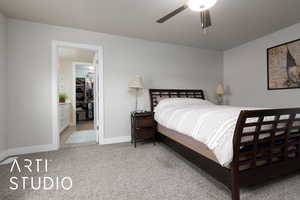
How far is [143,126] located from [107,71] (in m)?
1.51

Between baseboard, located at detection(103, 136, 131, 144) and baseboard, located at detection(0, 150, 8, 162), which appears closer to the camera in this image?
baseboard, located at detection(0, 150, 8, 162)

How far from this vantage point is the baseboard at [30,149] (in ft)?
7.98

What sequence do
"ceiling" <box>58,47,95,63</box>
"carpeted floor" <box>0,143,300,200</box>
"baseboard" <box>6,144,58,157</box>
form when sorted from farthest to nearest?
1. "ceiling" <box>58,47,95,63</box>
2. "baseboard" <box>6,144,58,157</box>
3. "carpeted floor" <box>0,143,300,200</box>

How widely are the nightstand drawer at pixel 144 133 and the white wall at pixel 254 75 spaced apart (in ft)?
9.35

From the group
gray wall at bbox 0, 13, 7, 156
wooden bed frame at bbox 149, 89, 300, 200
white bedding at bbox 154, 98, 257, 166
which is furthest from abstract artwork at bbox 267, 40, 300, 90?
gray wall at bbox 0, 13, 7, 156

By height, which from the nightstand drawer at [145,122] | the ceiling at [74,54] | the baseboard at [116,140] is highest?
the ceiling at [74,54]

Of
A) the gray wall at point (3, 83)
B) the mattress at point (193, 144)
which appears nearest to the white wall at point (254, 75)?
the mattress at point (193, 144)

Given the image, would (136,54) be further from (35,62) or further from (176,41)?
(35,62)

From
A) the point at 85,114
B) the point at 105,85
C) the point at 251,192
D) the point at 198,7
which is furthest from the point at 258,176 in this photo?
the point at 85,114

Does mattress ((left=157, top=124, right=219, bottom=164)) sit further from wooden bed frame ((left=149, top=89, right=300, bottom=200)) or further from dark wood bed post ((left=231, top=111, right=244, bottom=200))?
dark wood bed post ((left=231, top=111, right=244, bottom=200))

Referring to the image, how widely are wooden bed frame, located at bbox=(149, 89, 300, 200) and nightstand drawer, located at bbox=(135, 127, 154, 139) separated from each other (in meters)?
1.44

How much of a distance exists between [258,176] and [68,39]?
12.4ft

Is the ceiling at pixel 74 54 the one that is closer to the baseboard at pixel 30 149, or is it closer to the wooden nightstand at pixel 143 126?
the wooden nightstand at pixel 143 126

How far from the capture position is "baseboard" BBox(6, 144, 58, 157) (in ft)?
7.98
